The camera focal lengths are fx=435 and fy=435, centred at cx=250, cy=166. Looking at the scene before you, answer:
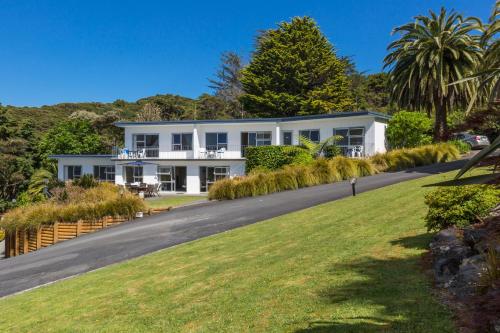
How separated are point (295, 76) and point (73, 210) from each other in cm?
3903

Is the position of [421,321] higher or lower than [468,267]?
lower

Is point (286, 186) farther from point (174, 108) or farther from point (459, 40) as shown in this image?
point (174, 108)

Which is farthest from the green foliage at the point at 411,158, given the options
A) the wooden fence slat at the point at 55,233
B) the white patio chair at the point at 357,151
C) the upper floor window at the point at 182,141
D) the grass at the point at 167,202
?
the wooden fence slat at the point at 55,233

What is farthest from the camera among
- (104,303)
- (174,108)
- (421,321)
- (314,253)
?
(174,108)

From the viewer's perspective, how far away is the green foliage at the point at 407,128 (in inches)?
1302

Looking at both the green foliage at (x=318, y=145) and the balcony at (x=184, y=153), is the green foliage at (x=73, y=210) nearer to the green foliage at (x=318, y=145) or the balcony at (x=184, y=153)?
the green foliage at (x=318, y=145)

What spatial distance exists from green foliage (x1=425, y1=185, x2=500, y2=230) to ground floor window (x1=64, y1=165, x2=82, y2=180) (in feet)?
134

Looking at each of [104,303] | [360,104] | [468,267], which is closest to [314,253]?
[468,267]

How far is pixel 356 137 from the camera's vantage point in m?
35.0

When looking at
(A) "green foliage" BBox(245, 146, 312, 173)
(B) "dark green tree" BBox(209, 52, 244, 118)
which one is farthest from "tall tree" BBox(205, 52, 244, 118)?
(A) "green foliage" BBox(245, 146, 312, 173)

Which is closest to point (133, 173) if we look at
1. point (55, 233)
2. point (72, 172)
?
point (72, 172)

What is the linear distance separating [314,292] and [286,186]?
18519 mm

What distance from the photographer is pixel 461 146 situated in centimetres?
3347

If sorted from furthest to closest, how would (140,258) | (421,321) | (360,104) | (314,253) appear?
(360,104)
(140,258)
(314,253)
(421,321)
